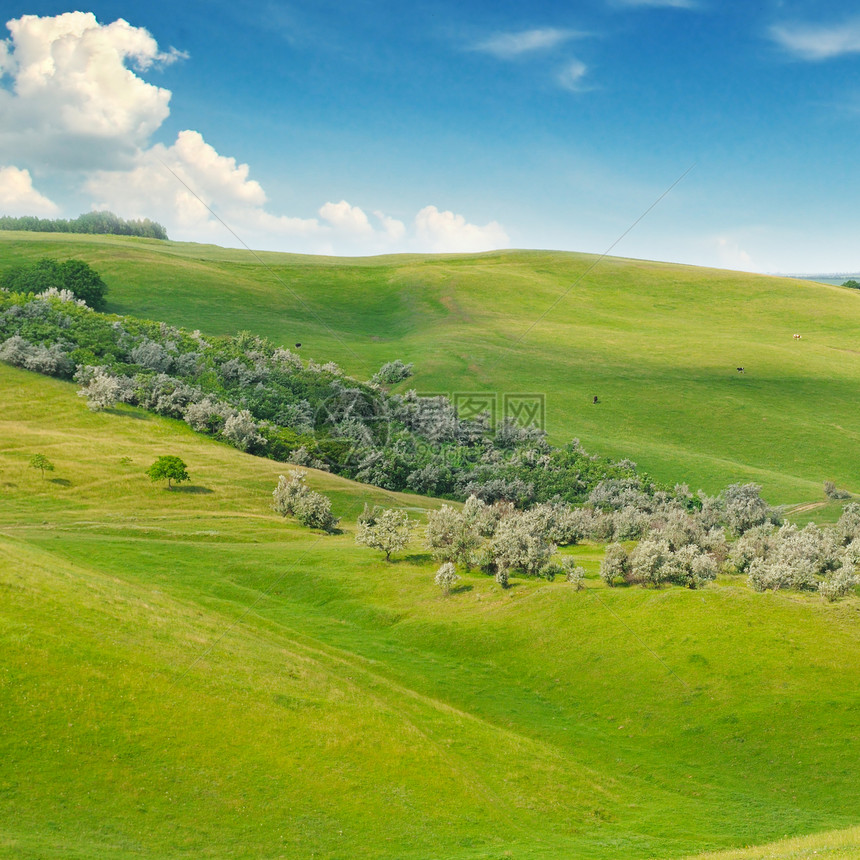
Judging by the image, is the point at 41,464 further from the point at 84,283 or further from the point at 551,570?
the point at 84,283

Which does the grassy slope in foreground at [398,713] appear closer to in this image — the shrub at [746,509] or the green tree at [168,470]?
the green tree at [168,470]

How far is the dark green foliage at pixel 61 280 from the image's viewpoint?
12212cm

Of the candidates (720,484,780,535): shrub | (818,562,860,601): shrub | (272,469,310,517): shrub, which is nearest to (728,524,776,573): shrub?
(818,562,860,601): shrub

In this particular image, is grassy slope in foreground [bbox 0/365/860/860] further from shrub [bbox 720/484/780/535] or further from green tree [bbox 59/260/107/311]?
green tree [bbox 59/260/107/311]

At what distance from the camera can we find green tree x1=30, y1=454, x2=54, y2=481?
55747 mm

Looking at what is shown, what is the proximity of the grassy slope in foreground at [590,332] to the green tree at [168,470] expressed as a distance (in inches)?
1847

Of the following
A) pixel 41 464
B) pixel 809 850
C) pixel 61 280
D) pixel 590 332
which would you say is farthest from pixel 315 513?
pixel 61 280

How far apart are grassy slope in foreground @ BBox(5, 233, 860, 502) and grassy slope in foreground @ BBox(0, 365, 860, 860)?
157 ft

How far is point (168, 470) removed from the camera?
57.3 m

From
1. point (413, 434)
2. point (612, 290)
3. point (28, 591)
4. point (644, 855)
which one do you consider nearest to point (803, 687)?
point (644, 855)

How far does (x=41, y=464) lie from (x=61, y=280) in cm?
7893

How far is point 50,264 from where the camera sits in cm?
12850

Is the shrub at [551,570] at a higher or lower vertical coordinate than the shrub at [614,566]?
lower

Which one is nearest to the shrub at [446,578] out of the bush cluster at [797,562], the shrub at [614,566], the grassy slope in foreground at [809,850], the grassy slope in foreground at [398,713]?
the grassy slope in foreground at [398,713]
